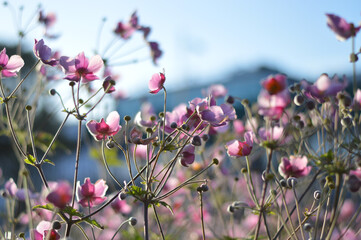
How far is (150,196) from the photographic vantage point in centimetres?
111

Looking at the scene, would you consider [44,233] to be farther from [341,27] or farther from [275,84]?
[341,27]

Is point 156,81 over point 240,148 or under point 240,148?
over

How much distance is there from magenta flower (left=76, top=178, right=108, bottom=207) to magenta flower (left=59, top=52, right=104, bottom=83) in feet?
0.92

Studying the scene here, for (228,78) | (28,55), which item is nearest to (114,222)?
(28,55)

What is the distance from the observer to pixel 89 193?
118cm

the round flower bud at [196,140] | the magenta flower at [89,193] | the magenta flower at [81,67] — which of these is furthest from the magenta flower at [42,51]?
the round flower bud at [196,140]

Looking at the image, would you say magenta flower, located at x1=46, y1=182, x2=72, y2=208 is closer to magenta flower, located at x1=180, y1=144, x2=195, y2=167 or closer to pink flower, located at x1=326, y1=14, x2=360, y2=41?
magenta flower, located at x1=180, y1=144, x2=195, y2=167

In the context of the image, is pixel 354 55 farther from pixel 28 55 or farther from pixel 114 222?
pixel 28 55

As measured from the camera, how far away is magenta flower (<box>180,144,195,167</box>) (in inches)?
45.6

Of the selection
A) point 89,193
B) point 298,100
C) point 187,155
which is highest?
point 298,100

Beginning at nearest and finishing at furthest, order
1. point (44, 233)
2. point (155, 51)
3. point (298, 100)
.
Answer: point (44, 233) → point (298, 100) → point (155, 51)

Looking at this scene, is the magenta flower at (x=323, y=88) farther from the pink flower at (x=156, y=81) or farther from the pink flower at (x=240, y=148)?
the pink flower at (x=156, y=81)

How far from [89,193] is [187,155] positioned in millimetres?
287

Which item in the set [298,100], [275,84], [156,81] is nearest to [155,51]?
[156,81]
